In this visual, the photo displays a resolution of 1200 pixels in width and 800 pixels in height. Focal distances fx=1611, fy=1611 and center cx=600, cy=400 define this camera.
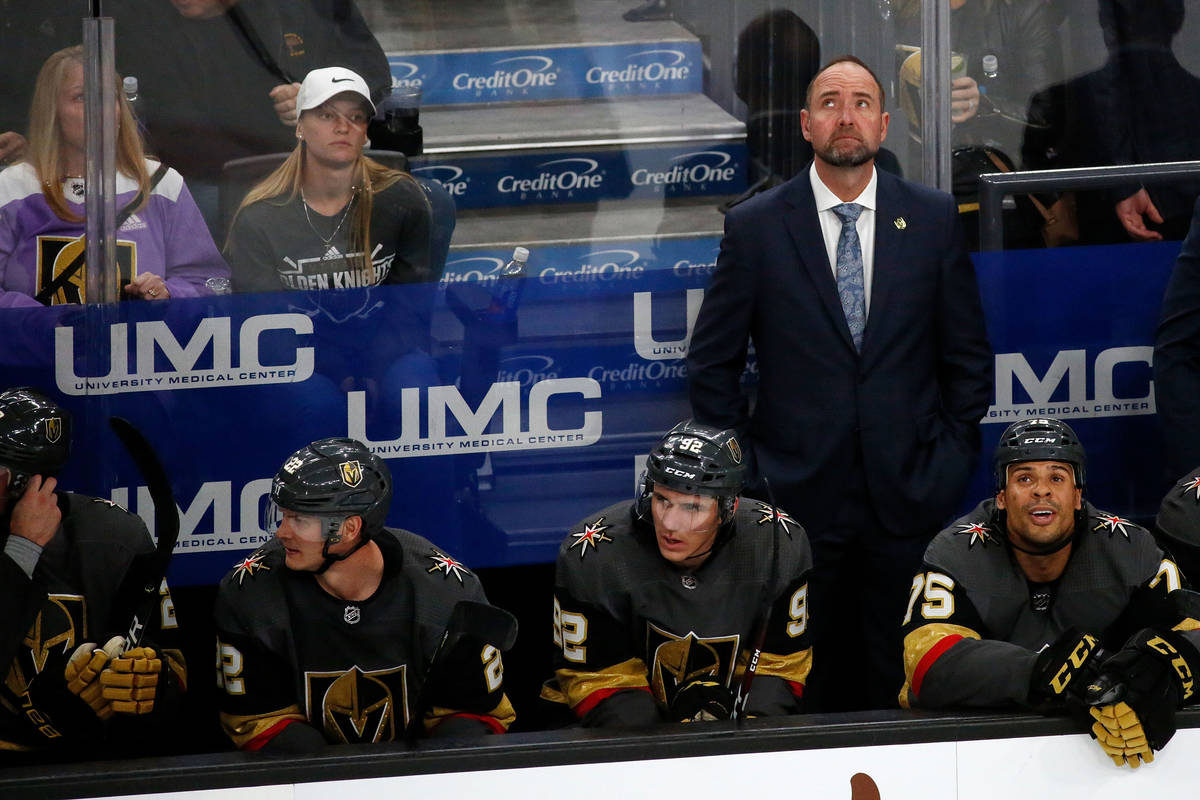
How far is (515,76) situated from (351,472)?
1.48m

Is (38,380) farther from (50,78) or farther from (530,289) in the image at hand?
(530,289)

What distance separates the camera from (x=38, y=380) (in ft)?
15.0

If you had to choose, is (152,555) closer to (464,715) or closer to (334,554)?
(334,554)

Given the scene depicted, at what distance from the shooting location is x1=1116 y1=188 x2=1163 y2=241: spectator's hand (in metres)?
4.92

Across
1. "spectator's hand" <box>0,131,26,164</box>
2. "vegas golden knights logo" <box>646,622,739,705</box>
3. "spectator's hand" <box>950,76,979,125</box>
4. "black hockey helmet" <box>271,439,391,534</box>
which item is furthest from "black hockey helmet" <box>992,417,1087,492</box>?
"spectator's hand" <box>0,131,26,164</box>

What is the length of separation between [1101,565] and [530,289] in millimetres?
1834

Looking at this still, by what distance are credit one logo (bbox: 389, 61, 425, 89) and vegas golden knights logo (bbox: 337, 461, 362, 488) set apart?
53.3 inches

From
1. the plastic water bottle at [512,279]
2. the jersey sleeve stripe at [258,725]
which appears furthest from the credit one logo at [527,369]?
the jersey sleeve stripe at [258,725]

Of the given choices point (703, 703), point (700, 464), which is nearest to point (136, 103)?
point (700, 464)

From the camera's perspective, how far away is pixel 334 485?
12.1 ft

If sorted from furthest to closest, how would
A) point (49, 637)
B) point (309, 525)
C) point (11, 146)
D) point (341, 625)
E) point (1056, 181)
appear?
point (1056, 181)
point (11, 146)
point (49, 637)
point (341, 625)
point (309, 525)

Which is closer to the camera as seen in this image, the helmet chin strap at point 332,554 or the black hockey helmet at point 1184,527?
the helmet chin strap at point 332,554

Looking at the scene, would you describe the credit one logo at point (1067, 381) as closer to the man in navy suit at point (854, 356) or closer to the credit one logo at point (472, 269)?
the man in navy suit at point (854, 356)

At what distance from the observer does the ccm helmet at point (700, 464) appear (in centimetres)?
377
